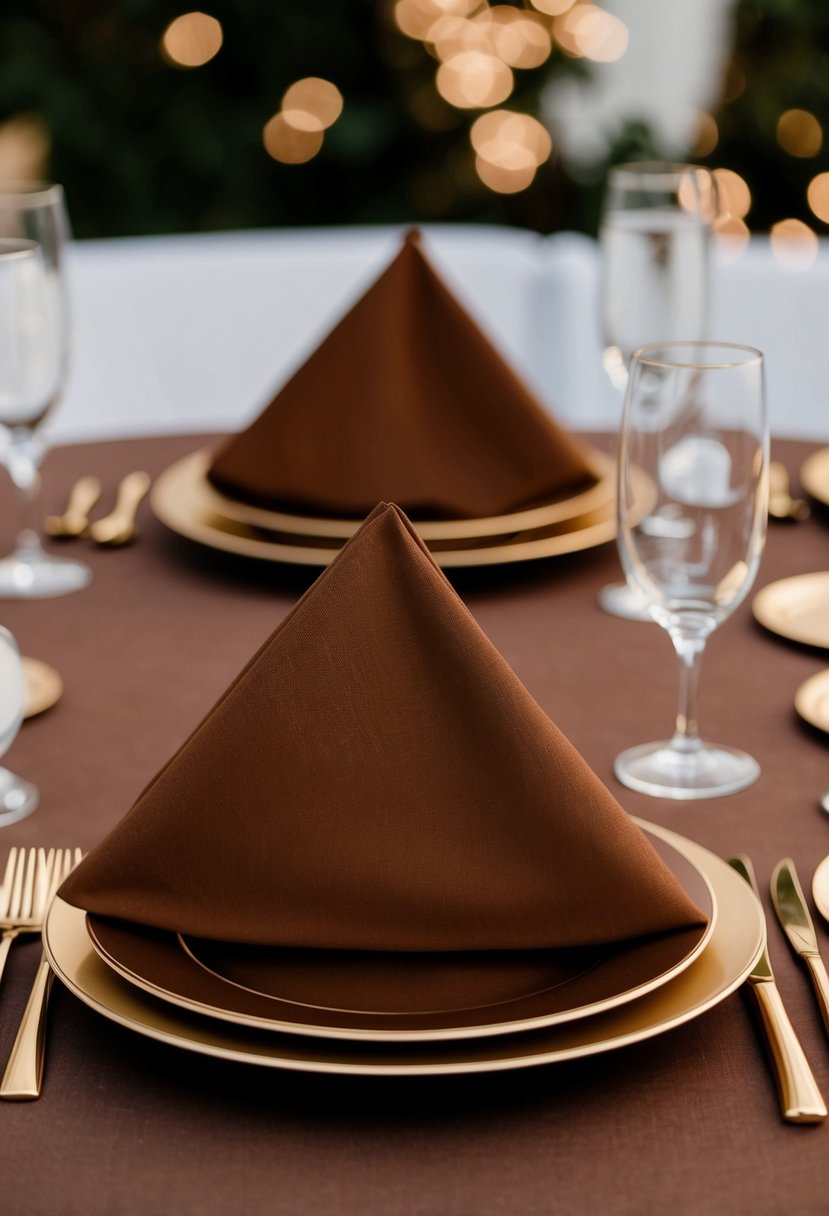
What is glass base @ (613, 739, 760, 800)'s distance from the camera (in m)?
0.83

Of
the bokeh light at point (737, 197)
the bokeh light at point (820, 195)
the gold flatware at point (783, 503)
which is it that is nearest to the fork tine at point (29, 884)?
the gold flatware at point (783, 503)

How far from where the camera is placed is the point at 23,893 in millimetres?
708

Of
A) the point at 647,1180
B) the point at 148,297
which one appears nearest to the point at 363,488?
the point at 647,1180

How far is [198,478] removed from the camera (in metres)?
1.32

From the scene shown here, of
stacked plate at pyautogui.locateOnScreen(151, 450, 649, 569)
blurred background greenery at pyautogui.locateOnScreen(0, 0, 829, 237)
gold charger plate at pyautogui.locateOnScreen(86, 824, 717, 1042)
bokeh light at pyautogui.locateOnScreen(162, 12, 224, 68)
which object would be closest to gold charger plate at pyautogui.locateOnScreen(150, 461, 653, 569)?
stacked plate at pyautogui.locateOnScreen(151, 450, 649, 569)

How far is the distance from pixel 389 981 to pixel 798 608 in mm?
572

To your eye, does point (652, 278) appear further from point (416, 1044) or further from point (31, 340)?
point (416, 1044)

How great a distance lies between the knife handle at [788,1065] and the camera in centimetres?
56

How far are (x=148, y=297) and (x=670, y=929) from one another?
1793 mm

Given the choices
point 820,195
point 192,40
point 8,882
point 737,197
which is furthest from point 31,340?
point 820,195

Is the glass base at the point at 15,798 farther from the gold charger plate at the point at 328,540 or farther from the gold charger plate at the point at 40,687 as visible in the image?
the gold charger plate at the point at 328,540

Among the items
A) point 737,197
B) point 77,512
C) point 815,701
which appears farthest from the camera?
point 737,197

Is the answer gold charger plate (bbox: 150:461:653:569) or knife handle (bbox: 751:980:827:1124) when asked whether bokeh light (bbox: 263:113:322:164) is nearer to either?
gold charger plate (bbox: 150:461:653:569)

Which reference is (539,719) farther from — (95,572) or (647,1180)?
(95,572)
